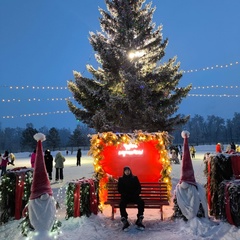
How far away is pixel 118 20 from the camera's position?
22172mm

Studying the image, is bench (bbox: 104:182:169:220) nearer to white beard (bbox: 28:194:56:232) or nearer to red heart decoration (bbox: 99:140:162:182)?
red heart decoration (bbox: 99:140:162:182)

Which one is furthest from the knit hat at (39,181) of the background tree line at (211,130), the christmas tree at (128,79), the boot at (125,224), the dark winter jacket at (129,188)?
the background tree line at (211,130)

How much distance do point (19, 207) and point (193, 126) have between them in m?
131

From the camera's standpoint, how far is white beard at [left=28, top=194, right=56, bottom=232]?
20.7ft

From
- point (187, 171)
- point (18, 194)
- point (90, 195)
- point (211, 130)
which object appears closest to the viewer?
point (187, 171)

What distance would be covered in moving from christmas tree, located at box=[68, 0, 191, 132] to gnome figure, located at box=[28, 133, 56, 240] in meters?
12.8

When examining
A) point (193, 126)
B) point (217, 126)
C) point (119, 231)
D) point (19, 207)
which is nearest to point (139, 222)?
point (119, 231)

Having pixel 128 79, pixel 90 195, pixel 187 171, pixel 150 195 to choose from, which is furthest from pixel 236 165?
pixel 128 79

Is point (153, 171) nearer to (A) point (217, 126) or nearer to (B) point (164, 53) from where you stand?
(B) point (164, 53)

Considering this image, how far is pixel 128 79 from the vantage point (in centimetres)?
1958

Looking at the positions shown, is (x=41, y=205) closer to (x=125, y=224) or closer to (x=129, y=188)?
(x=125, y=224)

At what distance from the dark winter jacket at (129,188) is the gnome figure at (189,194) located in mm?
1028

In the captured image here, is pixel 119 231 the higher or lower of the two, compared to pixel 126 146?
lower

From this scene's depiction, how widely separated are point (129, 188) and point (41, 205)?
8.22 ft
